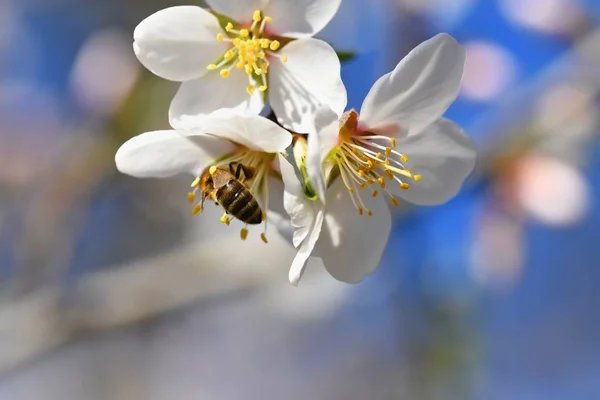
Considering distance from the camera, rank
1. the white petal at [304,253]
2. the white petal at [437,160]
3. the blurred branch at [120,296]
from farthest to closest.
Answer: the blurred branch at [120,296] < the white petal at [437,160] < the white petal at [304,253]

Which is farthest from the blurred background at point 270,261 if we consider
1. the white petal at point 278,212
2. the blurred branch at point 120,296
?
the white petal at point 278,212

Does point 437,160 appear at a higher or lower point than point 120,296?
higher

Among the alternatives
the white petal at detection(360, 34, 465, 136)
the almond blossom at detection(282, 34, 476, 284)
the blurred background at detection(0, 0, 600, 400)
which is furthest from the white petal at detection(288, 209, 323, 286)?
the blurred background at detection(0, 0, 600, 400)

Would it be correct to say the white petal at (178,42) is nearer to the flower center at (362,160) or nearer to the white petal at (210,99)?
the white petal at (210,99)

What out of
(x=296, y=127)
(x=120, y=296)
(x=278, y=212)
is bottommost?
(x=120, y=296)

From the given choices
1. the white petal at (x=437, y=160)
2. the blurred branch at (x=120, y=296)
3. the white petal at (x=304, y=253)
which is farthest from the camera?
the blurred branch at (x=120, y=296)

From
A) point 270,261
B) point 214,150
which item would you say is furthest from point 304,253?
point 270,261

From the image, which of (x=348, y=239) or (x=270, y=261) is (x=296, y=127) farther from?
(x=270, y=261)
